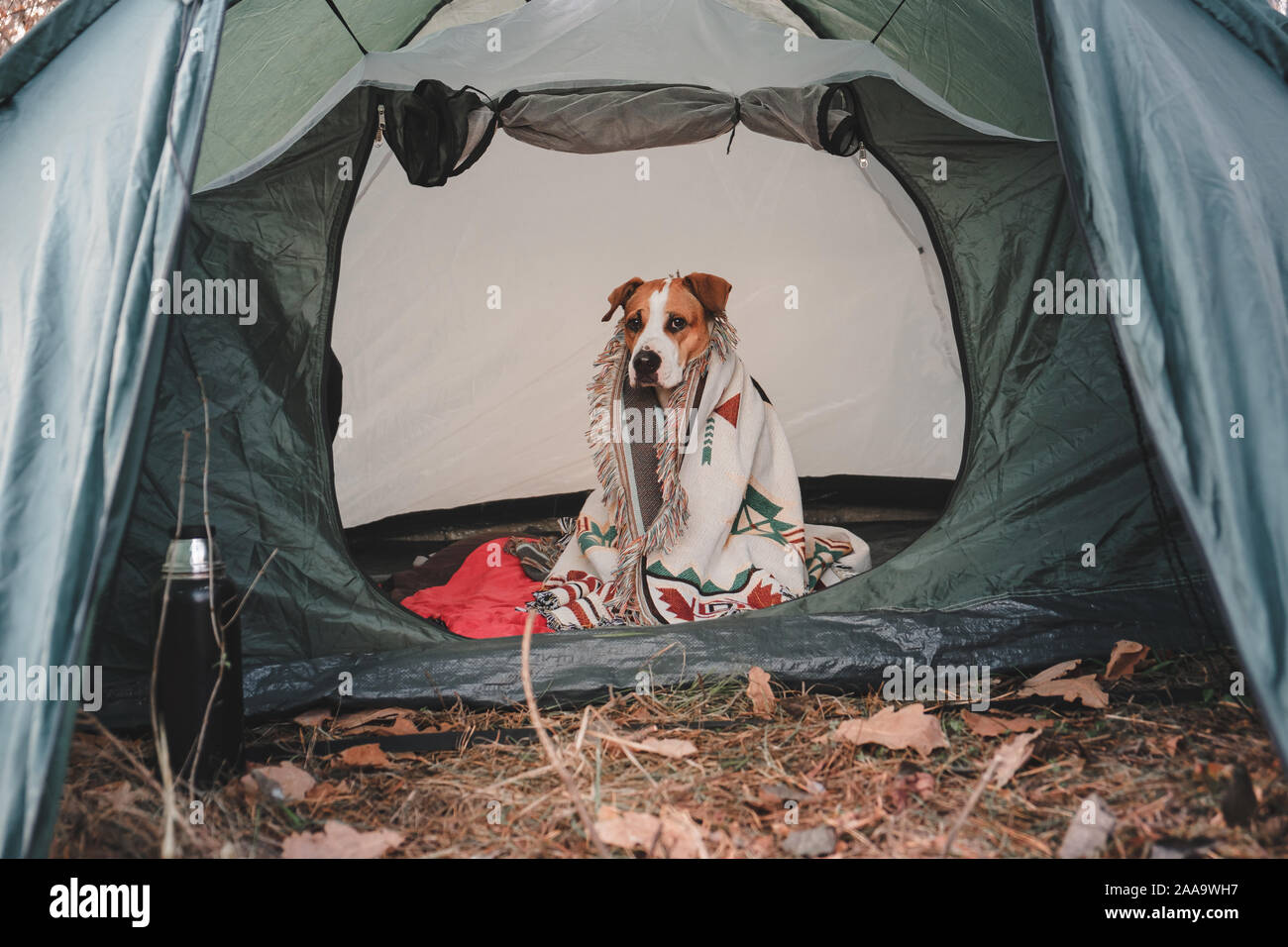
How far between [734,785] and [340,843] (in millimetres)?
728

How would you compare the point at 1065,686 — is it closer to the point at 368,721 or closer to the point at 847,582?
the point at 847,582

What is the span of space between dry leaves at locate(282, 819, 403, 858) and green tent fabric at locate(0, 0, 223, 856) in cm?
38

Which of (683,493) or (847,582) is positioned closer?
(847,582)

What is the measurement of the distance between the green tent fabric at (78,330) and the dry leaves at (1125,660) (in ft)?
6.91

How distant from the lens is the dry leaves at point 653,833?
4.96 ft

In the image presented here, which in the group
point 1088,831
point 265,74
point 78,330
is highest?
point 265,74

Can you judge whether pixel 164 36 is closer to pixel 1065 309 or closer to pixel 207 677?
pixel 207 677

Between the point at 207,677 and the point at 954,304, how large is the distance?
231cm

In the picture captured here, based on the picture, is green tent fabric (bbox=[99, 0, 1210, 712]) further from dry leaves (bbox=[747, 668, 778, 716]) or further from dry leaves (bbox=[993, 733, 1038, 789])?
dry leaves (bbox=[993, 733, 1038, 789])

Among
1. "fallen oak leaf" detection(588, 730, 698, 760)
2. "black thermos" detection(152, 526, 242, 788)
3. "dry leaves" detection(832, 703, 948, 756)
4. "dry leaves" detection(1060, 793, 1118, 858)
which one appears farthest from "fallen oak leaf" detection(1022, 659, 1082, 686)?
"black thermos" detection(152, 526, 242, 788)

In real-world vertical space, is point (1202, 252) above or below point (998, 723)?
above

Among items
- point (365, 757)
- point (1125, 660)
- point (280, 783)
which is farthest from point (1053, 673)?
point (280, 783)

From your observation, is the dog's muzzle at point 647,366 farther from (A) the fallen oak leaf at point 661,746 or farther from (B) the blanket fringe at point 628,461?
(A) the fallen oak leaf at point 661,746

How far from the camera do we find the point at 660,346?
2789mm
